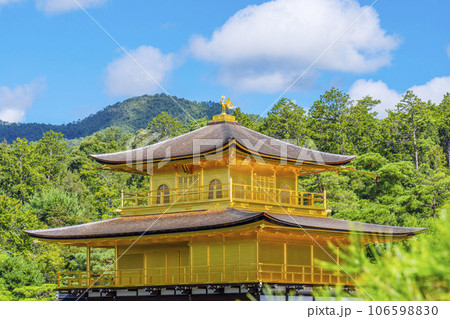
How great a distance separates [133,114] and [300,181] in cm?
9027

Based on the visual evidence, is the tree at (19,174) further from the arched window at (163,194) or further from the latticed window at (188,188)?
the latticed window at (188,188)

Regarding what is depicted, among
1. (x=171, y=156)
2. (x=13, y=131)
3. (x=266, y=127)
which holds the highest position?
(x=13, y=131)

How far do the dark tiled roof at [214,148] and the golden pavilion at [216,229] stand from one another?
0.06m

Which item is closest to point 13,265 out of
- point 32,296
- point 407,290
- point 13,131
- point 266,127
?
point 32,296

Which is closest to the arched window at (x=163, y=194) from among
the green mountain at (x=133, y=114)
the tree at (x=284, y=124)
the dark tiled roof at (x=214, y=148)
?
the dark tiled roof at (x=214, y=148)

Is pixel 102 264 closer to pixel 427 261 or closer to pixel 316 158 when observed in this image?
pixel 316 158

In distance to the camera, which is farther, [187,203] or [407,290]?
[187,203]

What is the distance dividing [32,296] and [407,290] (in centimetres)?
3660

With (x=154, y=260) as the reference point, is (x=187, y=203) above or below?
A: above

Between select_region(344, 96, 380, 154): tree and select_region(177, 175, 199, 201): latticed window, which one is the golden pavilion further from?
select_region(344, 96, 380, 154): tree

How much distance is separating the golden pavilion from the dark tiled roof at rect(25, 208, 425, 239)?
0.05 metres

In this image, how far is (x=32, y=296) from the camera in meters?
37.4

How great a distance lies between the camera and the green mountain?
12456 centimetres

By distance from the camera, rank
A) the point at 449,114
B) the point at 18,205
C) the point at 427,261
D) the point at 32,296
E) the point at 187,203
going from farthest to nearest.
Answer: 1. the point at 449,114
2. the point at 18,205
3. the point at 32,296
4. the point at 187,203
5. the point at 427,261
